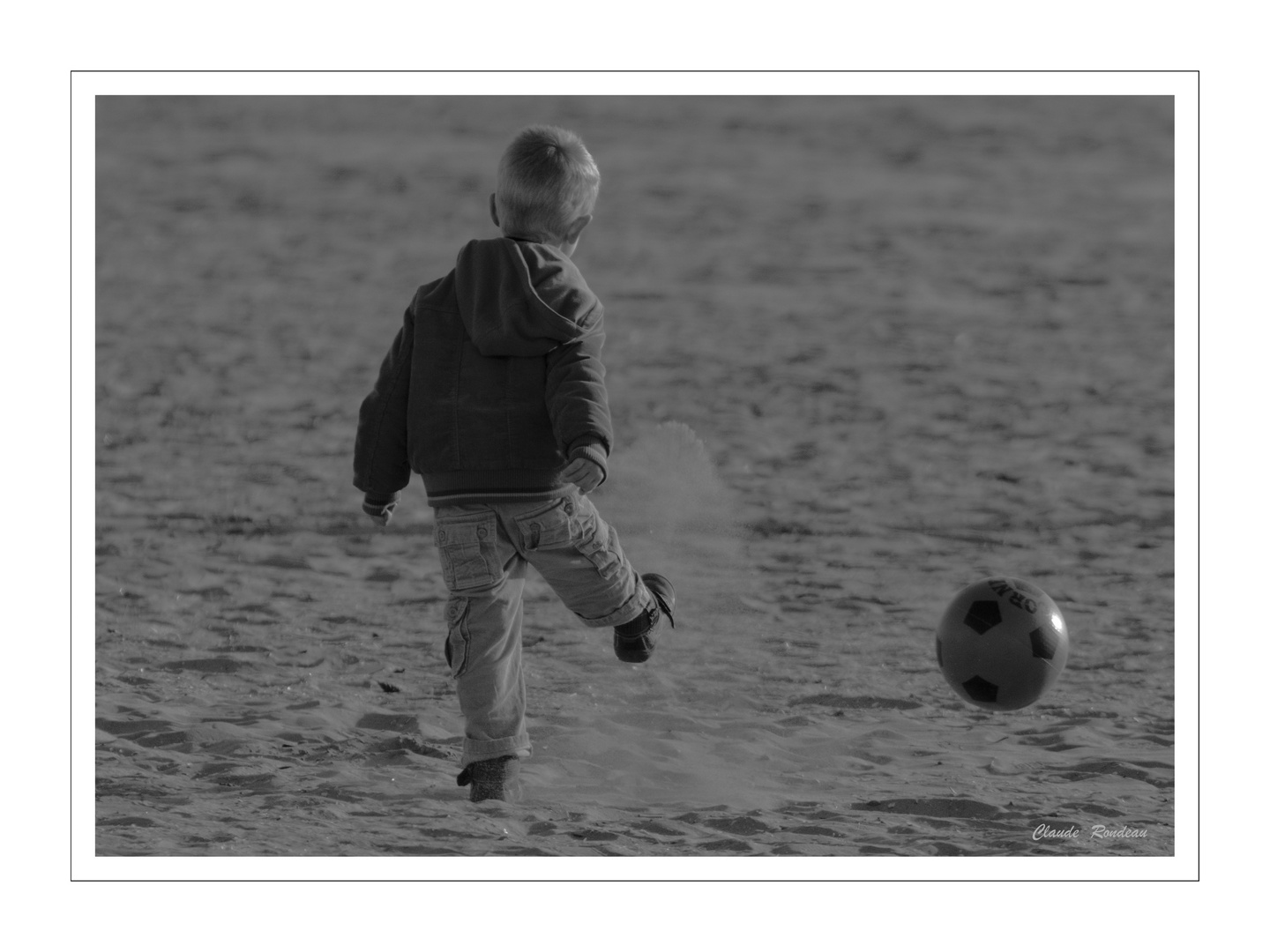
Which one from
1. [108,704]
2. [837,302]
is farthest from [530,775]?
[837,302]

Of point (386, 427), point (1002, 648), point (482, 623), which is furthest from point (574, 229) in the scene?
point (1002, 648)

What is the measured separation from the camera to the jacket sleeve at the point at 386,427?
15.1 feet

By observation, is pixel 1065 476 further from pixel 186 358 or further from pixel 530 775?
pixel 186 358

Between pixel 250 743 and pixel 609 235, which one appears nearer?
pixel 250 743

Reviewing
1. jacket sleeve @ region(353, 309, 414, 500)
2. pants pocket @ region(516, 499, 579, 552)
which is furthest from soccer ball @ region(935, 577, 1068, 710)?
jacket sleeve @ region(353, 309, 414, 500)

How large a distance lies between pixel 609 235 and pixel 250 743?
9.10 meters

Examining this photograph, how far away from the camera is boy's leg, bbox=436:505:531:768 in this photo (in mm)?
4496

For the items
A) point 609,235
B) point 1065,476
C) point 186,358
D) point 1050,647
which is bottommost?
point 1050,647

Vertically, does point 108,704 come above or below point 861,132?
below

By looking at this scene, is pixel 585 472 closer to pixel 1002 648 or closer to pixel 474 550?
pixel 474 550

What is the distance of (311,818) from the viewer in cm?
439

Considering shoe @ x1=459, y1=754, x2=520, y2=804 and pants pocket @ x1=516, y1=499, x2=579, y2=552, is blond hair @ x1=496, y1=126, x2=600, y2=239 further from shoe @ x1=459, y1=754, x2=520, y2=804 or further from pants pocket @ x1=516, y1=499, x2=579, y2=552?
shoe @ x1=459, y1=754, x2=520, y2=804

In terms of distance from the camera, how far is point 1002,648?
5070mm

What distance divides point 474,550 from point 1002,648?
1.67m
